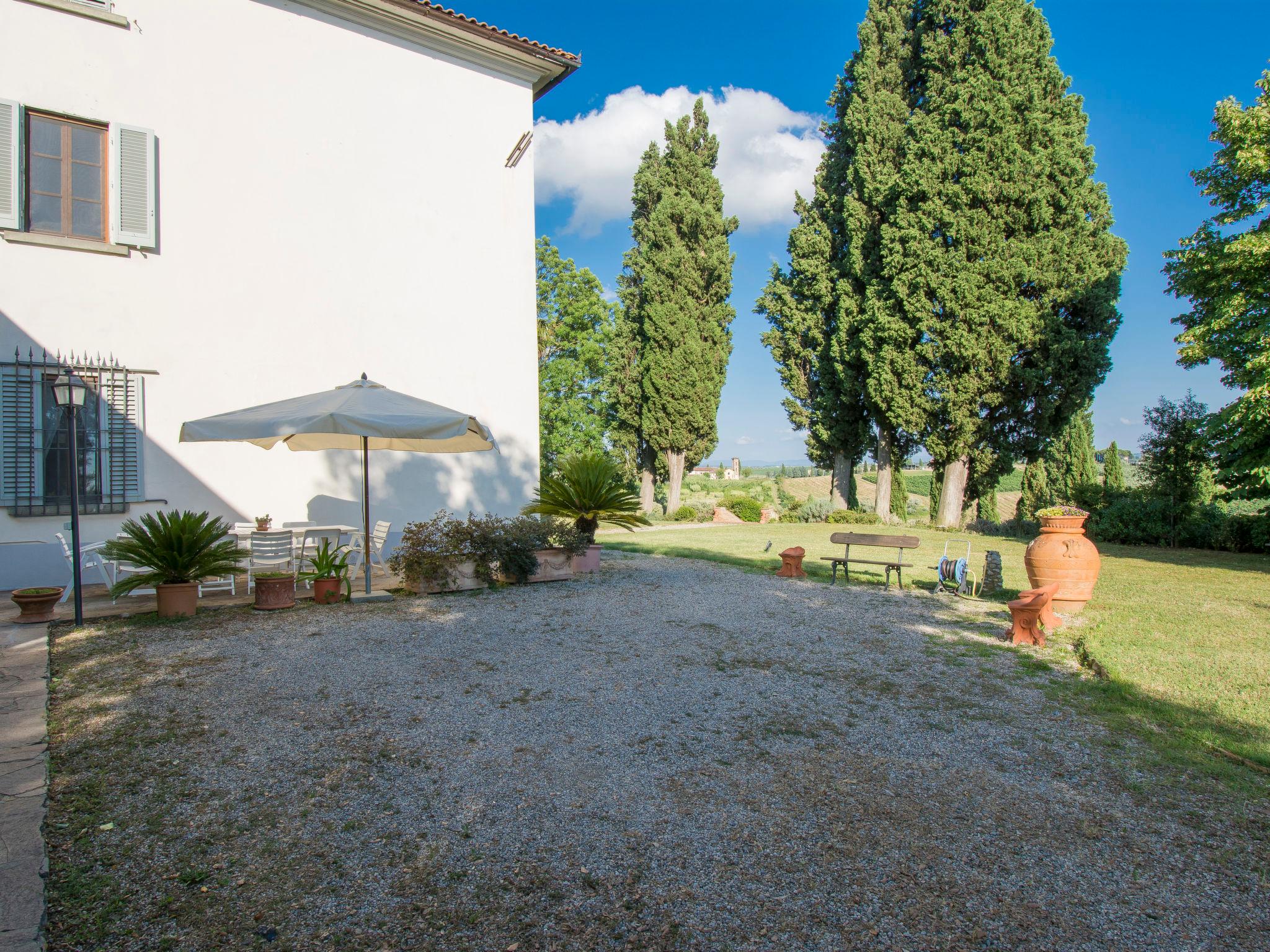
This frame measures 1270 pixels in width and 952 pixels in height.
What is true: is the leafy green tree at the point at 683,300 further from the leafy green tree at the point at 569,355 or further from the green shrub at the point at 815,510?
the green shrub at the point at 815,510

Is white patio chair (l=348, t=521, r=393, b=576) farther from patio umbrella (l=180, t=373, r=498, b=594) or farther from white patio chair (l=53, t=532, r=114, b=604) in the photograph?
white patio chair (l=53, t=532, r=114, b=604)

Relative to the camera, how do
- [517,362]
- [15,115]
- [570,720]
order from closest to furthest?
[570,720]
[15,115]
[517,362]

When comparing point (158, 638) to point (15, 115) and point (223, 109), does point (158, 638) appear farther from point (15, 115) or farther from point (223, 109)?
point (223, 109)

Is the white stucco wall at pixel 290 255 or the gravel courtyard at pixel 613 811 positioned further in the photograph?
the white stucco wall at pixel 290 255

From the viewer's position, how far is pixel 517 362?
12.5m

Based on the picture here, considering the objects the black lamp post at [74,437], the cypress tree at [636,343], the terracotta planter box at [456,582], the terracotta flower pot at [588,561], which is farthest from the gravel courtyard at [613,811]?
the cypress tree at [636,343]

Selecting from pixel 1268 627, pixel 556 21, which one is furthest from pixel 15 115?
pixel 1268 627

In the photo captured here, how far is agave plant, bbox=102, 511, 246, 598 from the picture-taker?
718cm

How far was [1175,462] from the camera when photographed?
17188mm

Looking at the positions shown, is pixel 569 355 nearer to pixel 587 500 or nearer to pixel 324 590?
pixel 587 500

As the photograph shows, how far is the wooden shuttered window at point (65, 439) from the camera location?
8.62m

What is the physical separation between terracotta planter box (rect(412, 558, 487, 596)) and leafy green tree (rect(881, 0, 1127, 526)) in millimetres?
15539

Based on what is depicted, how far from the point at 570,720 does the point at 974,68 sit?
2257 cm

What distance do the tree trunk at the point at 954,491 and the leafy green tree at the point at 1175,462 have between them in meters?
4.41
